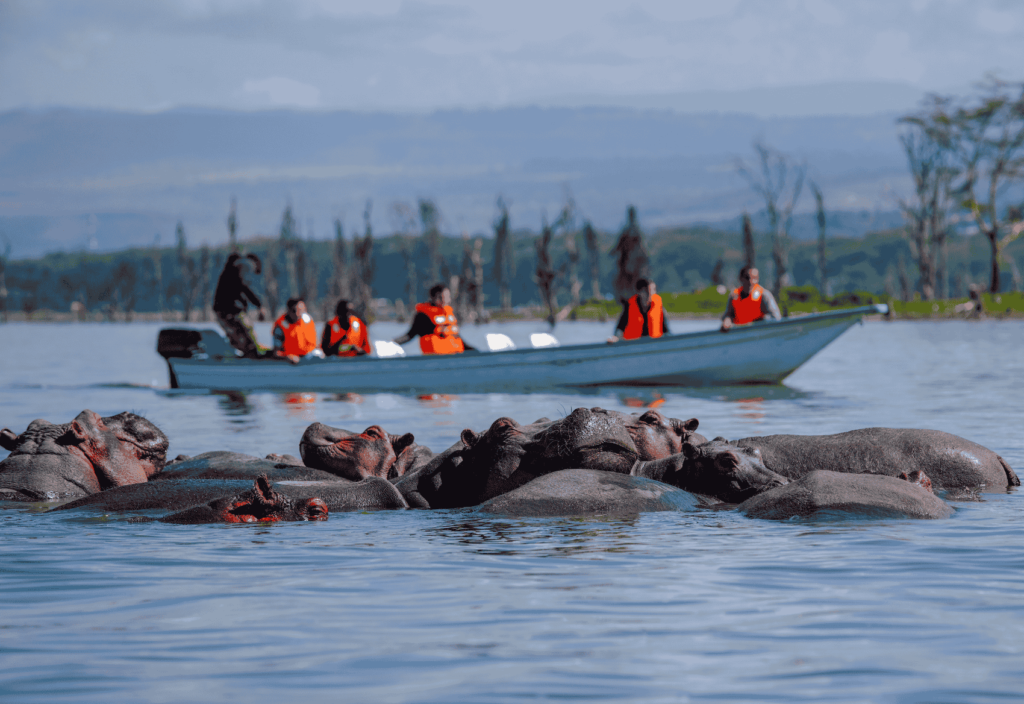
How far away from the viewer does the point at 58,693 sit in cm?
510

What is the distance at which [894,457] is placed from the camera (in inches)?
409

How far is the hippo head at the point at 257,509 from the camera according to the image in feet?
30.3

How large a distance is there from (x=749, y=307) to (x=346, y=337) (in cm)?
845

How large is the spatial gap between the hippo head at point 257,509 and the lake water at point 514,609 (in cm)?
17

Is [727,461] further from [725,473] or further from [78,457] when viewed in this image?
[78,457]

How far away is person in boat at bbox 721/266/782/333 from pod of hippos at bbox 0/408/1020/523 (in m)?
13.0

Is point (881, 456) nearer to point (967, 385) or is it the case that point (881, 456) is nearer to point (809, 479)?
point (809, 479)

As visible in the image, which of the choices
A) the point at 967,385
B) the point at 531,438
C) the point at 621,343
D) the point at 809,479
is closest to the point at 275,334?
the point at 621,343

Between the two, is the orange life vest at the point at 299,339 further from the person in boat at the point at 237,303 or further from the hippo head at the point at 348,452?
the hippo head at the point at 348,452

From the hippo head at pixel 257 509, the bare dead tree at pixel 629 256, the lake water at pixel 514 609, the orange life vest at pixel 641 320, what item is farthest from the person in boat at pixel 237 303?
the bare dead tree at pixel 629 256

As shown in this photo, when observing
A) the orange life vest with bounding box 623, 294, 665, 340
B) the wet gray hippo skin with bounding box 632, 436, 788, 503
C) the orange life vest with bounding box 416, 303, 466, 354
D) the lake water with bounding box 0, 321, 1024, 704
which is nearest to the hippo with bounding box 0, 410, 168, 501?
the lake water with bounding box 0, 321, 1024, 704

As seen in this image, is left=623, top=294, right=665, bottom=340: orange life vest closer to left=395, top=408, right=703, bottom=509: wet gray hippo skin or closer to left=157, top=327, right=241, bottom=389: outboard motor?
left=157, top=327, right=241, bottom=389: outboard motor

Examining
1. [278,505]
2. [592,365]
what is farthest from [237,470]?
[592,365]

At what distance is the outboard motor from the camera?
91.5 ft
